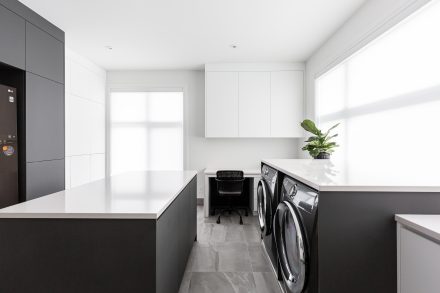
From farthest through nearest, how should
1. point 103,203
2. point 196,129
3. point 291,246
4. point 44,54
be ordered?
point 196,129 → point 44,54 → point 291,246 → point 103,203

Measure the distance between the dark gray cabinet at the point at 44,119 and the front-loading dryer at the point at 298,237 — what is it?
2.72 meters

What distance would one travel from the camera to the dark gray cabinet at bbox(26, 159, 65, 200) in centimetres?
287

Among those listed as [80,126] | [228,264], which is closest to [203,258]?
[228,264]

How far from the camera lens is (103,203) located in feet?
4.46

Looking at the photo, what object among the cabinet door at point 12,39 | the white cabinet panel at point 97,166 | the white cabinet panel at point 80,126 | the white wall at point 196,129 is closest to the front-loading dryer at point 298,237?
the cabinet door at point 12,39

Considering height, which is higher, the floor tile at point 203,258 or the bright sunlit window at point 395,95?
the bright sunlit window at point 395,95

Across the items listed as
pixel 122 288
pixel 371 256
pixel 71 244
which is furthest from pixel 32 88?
pixel 371 256

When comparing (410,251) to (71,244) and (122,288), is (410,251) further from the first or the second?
(71,244)

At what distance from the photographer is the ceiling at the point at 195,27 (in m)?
2.74

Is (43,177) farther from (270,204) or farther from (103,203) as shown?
(270,204)

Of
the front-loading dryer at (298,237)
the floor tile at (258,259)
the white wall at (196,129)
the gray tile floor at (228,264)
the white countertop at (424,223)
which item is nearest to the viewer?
the white countertop at (424,223)

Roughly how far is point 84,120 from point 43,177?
1.61 m

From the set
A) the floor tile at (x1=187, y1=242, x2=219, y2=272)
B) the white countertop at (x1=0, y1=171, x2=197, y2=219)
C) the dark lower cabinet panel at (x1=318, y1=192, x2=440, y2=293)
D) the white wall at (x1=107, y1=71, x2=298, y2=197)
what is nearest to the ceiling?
the white wall at (x1=107, y1=71, x2=298, y2=197)

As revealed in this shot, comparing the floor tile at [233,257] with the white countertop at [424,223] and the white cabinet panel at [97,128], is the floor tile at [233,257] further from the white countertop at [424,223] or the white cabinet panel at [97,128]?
the white cabinet panel at [97,128]
